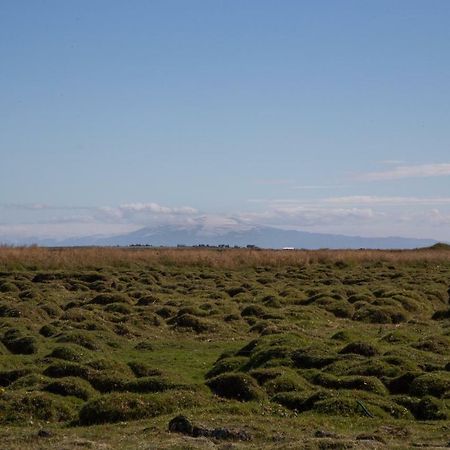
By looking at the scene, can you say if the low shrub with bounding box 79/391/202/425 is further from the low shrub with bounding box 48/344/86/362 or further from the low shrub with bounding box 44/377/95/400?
the low shrub with bounding box 48/344/86/362

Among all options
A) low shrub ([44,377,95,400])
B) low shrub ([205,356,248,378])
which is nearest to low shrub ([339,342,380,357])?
low shrub ([205,356,248,378])

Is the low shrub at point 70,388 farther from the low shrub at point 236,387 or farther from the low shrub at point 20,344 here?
the low shrub at point 20,344

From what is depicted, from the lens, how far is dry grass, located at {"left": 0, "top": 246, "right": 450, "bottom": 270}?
186 ft

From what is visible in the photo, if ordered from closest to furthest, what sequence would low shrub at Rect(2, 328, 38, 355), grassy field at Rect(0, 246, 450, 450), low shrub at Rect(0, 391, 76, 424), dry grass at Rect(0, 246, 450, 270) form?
grassy field at Rect(0, 246, 450, 450), low shrub at Rect(0, 391, 76, 424), low shrub at Rect(2, 328, 38, 355), dry grass at Rect(0, 246, 450, 270)

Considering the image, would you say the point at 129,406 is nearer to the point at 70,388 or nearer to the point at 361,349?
the point at 70,388

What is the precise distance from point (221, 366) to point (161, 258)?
4258cm

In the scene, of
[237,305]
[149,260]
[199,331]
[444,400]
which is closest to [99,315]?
[199,331]

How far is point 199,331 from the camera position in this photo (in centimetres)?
3147

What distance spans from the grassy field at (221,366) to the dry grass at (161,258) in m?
7.58

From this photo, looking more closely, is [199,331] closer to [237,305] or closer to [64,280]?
[237,305]

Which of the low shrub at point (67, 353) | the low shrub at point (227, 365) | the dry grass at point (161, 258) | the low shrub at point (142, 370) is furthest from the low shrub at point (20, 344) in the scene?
the dry grass at point (161, 258)

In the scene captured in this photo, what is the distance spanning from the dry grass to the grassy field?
7575 mm

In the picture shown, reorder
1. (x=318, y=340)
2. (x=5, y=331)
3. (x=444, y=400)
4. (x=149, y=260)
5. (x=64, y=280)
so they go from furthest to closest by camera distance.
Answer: (x=149, y=260) → (x=64, y=280) → (x=5, y=331) → (x=318, y=340) → (x=444, y=400)

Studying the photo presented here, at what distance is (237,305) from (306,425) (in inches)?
892
